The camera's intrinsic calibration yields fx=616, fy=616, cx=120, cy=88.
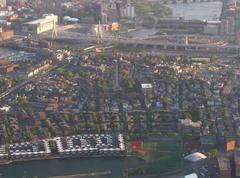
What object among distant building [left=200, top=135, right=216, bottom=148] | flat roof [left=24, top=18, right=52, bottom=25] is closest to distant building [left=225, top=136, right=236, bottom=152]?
distant building [left=200, top=135, right=216, bottom=148]

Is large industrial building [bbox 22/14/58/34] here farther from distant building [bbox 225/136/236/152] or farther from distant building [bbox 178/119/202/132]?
distant building [bbox 225/136/236/152]

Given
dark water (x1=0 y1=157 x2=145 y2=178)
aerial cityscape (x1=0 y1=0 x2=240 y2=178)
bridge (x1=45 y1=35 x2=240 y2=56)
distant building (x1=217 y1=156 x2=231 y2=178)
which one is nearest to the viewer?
distant building (x1=217 y1=156 x2=231 y2=178)

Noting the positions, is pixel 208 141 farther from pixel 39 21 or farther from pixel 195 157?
pixel 39 21

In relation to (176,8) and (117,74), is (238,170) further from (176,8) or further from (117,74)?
(176,8)

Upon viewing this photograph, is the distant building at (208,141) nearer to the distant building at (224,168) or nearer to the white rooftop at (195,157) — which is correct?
the white rooftop at (195,157)

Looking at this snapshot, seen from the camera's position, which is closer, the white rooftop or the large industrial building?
the white rooftop

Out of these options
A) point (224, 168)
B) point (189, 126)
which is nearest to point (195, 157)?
point (224, 168)
